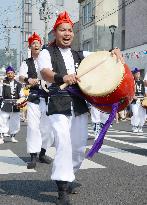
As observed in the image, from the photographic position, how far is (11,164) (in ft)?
24.0

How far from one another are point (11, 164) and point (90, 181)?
1984 mm

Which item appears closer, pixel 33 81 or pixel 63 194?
pixel 63 194

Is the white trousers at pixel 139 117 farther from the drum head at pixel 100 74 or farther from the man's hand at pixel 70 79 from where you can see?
the man's hand at pixel 70 79

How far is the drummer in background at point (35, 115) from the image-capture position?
7.30 metres

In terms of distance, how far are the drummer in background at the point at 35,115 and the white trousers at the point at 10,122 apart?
426 centimetres

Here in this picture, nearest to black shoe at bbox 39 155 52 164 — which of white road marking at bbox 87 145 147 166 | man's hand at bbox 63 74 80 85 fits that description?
white road marking at bbox 87 145 147 166

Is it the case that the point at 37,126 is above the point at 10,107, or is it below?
below

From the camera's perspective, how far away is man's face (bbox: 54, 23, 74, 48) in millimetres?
5078

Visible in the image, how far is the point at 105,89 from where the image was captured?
4.74 meters

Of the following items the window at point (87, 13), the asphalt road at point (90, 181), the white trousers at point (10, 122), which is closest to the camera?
the asphalt road at point (90, 181)

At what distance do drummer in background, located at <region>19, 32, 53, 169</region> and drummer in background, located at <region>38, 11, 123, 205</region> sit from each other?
2065 millimetres

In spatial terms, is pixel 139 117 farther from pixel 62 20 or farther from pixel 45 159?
pixel 62 20

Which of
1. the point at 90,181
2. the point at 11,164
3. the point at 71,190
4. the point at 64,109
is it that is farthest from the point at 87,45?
the point at 64,109

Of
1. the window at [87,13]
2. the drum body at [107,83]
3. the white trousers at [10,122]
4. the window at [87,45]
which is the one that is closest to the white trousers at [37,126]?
the drum body at [107,83]
